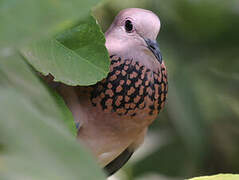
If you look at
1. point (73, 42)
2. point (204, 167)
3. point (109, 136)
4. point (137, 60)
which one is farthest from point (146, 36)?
point (204, 167)

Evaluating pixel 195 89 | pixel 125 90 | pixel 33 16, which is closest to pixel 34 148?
pixel 33 16

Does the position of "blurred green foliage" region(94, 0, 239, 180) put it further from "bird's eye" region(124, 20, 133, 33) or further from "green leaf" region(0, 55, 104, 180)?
"green leaf" region(0, 55, 104, 180)

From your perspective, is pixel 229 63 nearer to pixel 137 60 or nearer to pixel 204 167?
pixel 204 167

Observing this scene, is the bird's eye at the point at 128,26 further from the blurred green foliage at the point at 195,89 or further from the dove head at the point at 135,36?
the blurred green foliage at the point at 195,89

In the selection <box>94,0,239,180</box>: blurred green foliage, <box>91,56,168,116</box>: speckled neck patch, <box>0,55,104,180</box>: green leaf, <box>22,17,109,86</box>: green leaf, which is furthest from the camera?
<box>94,0,239,180</box>: blurred green foliage

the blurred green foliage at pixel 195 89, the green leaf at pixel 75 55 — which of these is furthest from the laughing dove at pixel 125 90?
the blurred green foliage at pixel 195 89

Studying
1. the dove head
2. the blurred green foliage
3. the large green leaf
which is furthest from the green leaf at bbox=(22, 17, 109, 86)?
the blurred green foliage
